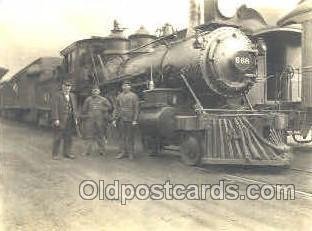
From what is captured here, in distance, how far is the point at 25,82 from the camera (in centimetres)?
1366

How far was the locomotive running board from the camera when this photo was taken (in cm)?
609

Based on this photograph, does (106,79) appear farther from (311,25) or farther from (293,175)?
(293,175)

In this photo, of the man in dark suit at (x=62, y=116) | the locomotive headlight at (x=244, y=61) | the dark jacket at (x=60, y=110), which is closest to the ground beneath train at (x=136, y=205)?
the man in dark suit at (x=62, y=116)

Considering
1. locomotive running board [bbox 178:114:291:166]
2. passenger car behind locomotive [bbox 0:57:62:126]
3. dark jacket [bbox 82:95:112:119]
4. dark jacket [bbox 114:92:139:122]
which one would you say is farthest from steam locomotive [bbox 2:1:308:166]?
passenger car behind locomotive [bbox 0:57:62:126]

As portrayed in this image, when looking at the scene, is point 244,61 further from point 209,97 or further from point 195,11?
point 195,11

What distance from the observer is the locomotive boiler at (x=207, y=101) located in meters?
6.18

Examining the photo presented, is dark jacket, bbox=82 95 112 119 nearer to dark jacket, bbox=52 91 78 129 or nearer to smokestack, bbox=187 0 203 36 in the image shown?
dark jacket, bbox=52 91 78 129

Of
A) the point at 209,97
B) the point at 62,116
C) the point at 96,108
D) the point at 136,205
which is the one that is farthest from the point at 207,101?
the point at 136,205

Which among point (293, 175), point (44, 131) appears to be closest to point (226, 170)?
point (293, 175)

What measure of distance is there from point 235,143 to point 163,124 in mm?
1034

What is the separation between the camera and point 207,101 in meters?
7.02

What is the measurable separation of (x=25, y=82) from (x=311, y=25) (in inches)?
311

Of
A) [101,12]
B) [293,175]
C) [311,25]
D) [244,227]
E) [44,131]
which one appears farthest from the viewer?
[44,131]

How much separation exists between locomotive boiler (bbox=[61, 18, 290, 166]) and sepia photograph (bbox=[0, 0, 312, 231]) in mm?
A: 16
